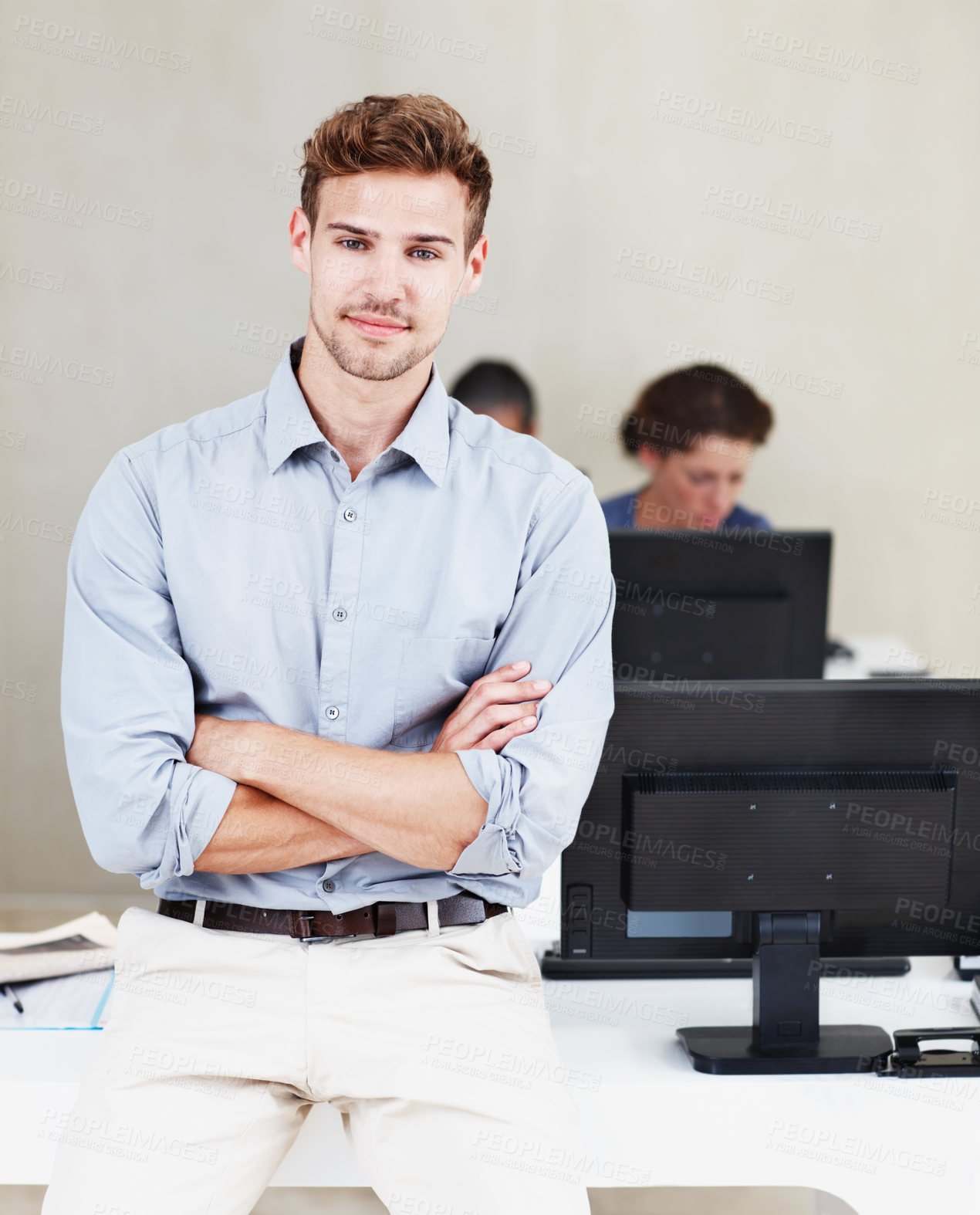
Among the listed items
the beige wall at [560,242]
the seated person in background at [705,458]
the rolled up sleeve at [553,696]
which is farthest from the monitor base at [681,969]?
the beige wall at [560,242]

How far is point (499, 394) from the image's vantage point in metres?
3.76

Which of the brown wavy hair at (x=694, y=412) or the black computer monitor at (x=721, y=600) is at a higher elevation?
the brown wavy hair at (x=694, y=412)

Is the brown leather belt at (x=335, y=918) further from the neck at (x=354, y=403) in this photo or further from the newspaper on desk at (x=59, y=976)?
the neck at (x=354, y=403)

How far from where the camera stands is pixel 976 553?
14.8ft

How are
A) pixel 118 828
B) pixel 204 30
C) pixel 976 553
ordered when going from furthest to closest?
1. pixel 976 553
2. pixel 204 30
3. pixel 118 828

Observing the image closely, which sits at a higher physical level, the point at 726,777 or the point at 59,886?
the point at 726,777

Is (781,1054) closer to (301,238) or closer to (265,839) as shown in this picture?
(265,839)

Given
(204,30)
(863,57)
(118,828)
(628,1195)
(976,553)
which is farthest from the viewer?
(976,553)

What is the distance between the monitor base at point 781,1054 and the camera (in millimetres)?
1553

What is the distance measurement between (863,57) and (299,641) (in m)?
3.60

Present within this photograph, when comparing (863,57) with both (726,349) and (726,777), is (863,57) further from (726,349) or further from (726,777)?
(726,777)

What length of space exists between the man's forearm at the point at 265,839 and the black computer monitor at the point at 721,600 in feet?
3.35

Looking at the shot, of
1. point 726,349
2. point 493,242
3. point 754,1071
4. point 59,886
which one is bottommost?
point 59,886

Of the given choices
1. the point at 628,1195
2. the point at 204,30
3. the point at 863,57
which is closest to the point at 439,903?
the point at 628,1195
